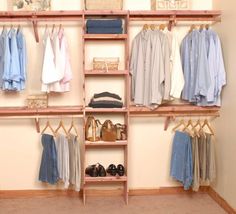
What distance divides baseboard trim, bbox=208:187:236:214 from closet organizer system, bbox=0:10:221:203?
A: 0.88 m

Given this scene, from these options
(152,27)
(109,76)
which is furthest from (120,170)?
(152,27)

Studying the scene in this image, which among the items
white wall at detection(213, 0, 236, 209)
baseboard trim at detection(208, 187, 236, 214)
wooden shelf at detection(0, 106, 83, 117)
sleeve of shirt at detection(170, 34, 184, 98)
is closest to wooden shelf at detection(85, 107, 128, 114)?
wooden shelf at detection(0, 106, 83, 117)

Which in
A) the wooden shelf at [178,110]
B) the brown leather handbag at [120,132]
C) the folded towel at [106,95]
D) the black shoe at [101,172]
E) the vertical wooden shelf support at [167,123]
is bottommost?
the black shoe at [101,172]

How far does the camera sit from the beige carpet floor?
3.53 m

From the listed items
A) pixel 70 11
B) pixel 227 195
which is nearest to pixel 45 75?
pixel 70 11

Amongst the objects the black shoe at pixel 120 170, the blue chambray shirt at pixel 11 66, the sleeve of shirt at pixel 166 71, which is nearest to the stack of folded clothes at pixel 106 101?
the sleeve of shirt at pixel 166 71

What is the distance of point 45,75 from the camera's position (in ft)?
11.5

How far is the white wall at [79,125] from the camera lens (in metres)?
3.86

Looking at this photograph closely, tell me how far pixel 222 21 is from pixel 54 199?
2.65 metres

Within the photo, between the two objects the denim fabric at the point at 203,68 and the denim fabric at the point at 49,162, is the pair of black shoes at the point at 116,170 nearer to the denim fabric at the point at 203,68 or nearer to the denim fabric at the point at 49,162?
the denim fabric at the point at 49,162

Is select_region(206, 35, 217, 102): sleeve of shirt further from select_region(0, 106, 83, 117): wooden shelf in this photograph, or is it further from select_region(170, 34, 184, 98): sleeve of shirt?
select_region(0, 106, 83, 117): wooden shelf

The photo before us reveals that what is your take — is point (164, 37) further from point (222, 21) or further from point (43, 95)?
point (43, 95)

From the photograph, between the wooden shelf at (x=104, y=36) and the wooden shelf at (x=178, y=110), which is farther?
the wooden shelf at (x=178, y=110)

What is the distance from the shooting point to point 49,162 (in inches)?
143
